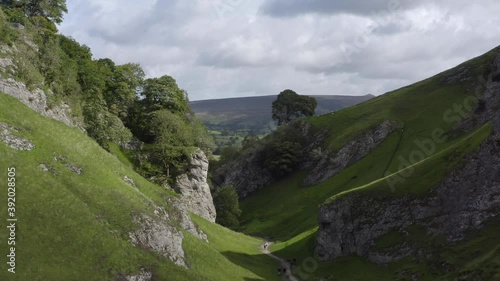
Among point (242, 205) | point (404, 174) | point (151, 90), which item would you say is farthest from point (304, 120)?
point (404, 174)

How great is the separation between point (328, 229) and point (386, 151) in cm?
5619

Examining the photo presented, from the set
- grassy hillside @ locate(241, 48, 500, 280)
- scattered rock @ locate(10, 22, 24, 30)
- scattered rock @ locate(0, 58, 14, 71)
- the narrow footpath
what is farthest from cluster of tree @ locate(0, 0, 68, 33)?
grassy hillside @ locate(241, 48, 500, 280)

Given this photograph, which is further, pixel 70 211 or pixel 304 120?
pixel 304 120

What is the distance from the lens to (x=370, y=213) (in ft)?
223

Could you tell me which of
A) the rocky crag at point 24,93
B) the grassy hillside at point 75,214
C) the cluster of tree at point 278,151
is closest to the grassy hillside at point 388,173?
the cluster of tree at point 278,151

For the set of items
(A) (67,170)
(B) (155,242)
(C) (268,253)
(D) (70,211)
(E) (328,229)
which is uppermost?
(A) (67,170)

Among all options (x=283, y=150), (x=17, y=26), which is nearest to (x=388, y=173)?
(x=283, y=150)

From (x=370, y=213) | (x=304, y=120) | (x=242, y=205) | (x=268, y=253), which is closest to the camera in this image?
(x=370, y=213)

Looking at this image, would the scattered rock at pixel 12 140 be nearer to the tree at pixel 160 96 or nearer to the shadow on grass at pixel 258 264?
the shadow on grass at pixel 258 264

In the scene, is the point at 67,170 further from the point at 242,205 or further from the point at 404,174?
the point at 242,205

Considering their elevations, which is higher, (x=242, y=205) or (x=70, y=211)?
(x=70, y=211)

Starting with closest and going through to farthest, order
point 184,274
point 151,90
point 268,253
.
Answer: point 184,274
point 268,253
point 151,90

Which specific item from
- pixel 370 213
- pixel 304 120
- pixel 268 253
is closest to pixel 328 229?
pixel 370 213

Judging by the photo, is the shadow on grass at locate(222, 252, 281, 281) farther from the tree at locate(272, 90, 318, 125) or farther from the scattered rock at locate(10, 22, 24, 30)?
the tree at locate(272, 90, 318, 125)
